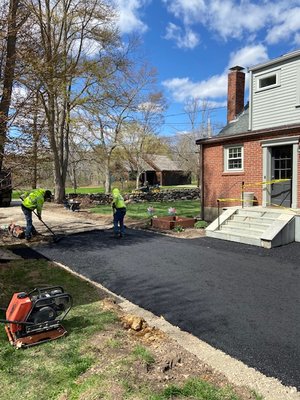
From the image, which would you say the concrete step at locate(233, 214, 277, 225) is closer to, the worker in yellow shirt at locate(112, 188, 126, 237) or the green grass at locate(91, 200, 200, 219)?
the worker in yellow shirt at locate(112, 188, 126, 237)

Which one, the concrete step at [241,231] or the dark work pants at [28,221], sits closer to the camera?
the concrete step at [241,231]

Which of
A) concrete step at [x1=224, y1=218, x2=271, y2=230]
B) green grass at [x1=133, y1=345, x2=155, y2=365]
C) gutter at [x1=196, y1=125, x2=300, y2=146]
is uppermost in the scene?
gutter at [x1=196, y1=125, x2=300, y2=146]

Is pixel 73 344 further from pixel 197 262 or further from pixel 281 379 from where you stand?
pixel 197 262

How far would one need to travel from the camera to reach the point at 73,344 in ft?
13.7

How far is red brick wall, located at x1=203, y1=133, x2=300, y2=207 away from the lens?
1293 cm

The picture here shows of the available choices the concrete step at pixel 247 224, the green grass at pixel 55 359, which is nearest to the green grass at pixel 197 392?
the green grass at pixel 55 359

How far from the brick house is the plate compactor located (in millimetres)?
9725

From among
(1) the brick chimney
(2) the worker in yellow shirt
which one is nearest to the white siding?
(1) the brick chimney

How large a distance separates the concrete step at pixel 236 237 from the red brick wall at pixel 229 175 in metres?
2.60

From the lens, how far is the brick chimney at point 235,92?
641 inches

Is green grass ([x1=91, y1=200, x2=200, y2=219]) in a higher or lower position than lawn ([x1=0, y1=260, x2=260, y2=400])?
higher

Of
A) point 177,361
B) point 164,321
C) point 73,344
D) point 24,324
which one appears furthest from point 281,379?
point 24,324

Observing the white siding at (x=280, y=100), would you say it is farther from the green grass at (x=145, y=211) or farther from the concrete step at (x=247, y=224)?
the green grass at (x=145, y=211)

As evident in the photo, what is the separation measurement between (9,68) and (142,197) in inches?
799
